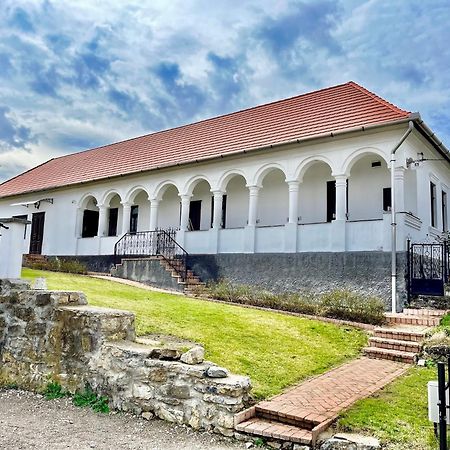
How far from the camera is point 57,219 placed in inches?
1006

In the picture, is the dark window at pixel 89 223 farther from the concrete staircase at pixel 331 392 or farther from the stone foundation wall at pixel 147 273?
the concrete staircase at pixel 331 392

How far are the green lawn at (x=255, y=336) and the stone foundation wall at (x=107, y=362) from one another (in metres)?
0.83

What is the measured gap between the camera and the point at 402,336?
10.4 metres

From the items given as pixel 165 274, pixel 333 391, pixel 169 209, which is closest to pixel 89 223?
pixel 169 209

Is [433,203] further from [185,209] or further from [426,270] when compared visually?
[185,209]

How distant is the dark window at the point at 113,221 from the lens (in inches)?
997

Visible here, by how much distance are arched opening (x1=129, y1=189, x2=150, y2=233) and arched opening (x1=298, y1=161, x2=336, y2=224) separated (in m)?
8.65

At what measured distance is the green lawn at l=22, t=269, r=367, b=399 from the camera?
7504 millimetres

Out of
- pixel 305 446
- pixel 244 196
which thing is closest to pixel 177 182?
pixel 244 196

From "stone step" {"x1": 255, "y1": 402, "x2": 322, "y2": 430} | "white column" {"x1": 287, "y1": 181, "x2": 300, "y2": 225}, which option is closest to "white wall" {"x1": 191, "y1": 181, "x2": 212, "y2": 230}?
"white column" {"x1": 287, "y1": 181, "x2": 300, "y2": 225}

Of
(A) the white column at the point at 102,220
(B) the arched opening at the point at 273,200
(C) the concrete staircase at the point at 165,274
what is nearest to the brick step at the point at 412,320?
(B) the arched opening at the point at 273,200

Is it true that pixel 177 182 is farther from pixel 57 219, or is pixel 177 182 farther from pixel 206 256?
pixel 57 219

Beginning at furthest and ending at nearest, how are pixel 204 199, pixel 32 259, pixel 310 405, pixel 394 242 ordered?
1. pixel 32 259
2. pixel 204 199
3. pixel 394 242
4. pixel 310 405

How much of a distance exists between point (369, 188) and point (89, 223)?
15336 millimetres
